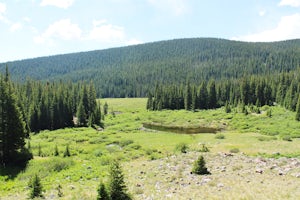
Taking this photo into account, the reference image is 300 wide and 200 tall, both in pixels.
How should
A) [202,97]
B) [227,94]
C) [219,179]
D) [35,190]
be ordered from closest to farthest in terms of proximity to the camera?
1. [35,190]
2. [219,179]
3. [202,97]
4. [227,94]

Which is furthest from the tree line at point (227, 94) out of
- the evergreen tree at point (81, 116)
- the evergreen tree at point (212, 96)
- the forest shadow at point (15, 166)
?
the forest shadow at point (15, 166)

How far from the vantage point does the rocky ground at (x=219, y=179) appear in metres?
19.5

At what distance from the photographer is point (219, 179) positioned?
75.8 ft

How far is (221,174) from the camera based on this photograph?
2484 cm

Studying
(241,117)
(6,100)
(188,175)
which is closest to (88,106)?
(241,117)

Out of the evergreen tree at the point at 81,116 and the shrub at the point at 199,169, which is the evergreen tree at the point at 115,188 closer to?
the shrub at the point at 199,169

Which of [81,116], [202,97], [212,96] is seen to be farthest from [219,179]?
[212,96]

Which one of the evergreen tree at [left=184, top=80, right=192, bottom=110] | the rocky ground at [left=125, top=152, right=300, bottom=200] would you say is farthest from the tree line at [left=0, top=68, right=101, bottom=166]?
the evergreen tree at [left=184, top=80, right=192, bottom=110]

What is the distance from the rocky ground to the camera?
64.1 ft

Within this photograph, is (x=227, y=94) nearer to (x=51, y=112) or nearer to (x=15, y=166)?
(x=51, y=112)

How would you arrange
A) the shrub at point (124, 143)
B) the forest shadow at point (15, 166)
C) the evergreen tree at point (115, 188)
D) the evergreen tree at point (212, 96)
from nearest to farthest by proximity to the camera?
the evergreen tree at point (115, 188)
the forest shadow at point (15, 166)
the shrub at point (124, 143)
the evergreen tree at point (212, 96)

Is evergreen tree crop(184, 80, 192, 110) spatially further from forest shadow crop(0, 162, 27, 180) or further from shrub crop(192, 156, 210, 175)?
shrub crop(192, 156, 210, 175)

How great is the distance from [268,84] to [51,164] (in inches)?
3776

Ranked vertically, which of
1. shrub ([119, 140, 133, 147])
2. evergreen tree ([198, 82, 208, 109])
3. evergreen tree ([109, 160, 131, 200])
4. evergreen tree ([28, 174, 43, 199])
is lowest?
shrub ([119, 140, 133, 147])
